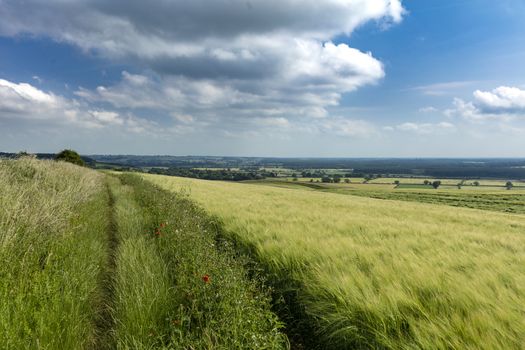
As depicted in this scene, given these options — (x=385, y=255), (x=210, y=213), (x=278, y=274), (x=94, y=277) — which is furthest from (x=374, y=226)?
(x=94, y=277)

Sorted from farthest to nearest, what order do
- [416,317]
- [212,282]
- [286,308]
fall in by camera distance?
[286,308] < [212,282] < [416,317]

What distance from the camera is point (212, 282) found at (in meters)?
4.25

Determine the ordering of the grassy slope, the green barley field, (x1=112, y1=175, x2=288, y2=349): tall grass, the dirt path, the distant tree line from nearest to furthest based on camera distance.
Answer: the grassy slope
the green barley field
(x1=112, y1=175, x2=288, y2=349): tall grass
the dirt path
the distant tree line

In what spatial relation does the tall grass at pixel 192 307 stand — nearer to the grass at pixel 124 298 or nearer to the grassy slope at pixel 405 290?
the grass at pixel 124 298

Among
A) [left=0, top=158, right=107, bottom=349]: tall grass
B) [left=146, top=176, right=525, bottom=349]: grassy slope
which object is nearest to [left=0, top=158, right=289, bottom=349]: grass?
[left=0, top=158, right=107, bottom=349]: tall grass

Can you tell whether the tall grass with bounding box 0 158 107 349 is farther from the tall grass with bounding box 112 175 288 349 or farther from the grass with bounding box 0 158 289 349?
the tall grass with bounding box 112 175 288 349

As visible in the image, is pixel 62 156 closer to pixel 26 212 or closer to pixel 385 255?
pixel 26 212

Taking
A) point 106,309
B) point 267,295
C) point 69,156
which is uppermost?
point 69,156

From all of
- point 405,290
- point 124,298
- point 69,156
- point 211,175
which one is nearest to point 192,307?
Answer: point 124,298

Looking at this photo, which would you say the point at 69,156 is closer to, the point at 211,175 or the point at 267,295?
the point at 211,175

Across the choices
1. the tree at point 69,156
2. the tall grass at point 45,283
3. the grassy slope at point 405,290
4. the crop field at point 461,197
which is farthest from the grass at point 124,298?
the tree at point 69,156

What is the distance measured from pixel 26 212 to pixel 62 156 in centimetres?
7022

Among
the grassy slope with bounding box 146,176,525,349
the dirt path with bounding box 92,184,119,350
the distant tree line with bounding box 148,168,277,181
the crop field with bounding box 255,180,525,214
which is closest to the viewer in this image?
the grassy slope with bounding box 146,176,525,349

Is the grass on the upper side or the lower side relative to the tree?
lower
